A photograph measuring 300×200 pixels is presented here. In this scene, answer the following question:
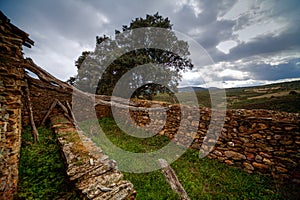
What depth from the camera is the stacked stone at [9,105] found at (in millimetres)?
2385

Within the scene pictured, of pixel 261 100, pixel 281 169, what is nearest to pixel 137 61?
pixel 281 169

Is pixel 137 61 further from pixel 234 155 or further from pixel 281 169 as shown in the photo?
pixel 281 169

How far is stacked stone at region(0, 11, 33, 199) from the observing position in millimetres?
2385

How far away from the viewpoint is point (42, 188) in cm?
299

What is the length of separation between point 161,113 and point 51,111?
619cm

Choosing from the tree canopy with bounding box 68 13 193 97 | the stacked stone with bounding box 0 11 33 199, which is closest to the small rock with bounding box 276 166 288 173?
the stacked stone with bounding box 0 11 33 199

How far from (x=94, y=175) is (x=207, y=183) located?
317cm

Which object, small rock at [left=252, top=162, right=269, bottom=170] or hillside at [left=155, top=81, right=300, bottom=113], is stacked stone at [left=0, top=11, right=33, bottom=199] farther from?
hillside at [left=155, top=81, right=300, bottom=113]

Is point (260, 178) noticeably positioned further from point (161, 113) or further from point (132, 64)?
point (132, 64)

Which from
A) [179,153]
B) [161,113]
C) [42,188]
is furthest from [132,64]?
[42,188]

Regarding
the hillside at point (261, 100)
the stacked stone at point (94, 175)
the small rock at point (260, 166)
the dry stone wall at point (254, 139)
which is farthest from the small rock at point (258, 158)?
the stacked stone at point (94, 175)

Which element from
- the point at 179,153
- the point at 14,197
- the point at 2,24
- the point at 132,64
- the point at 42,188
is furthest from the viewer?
the point at 132,64

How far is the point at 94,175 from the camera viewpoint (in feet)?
9.12

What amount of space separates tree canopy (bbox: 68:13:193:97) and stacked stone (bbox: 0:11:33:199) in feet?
28.8
